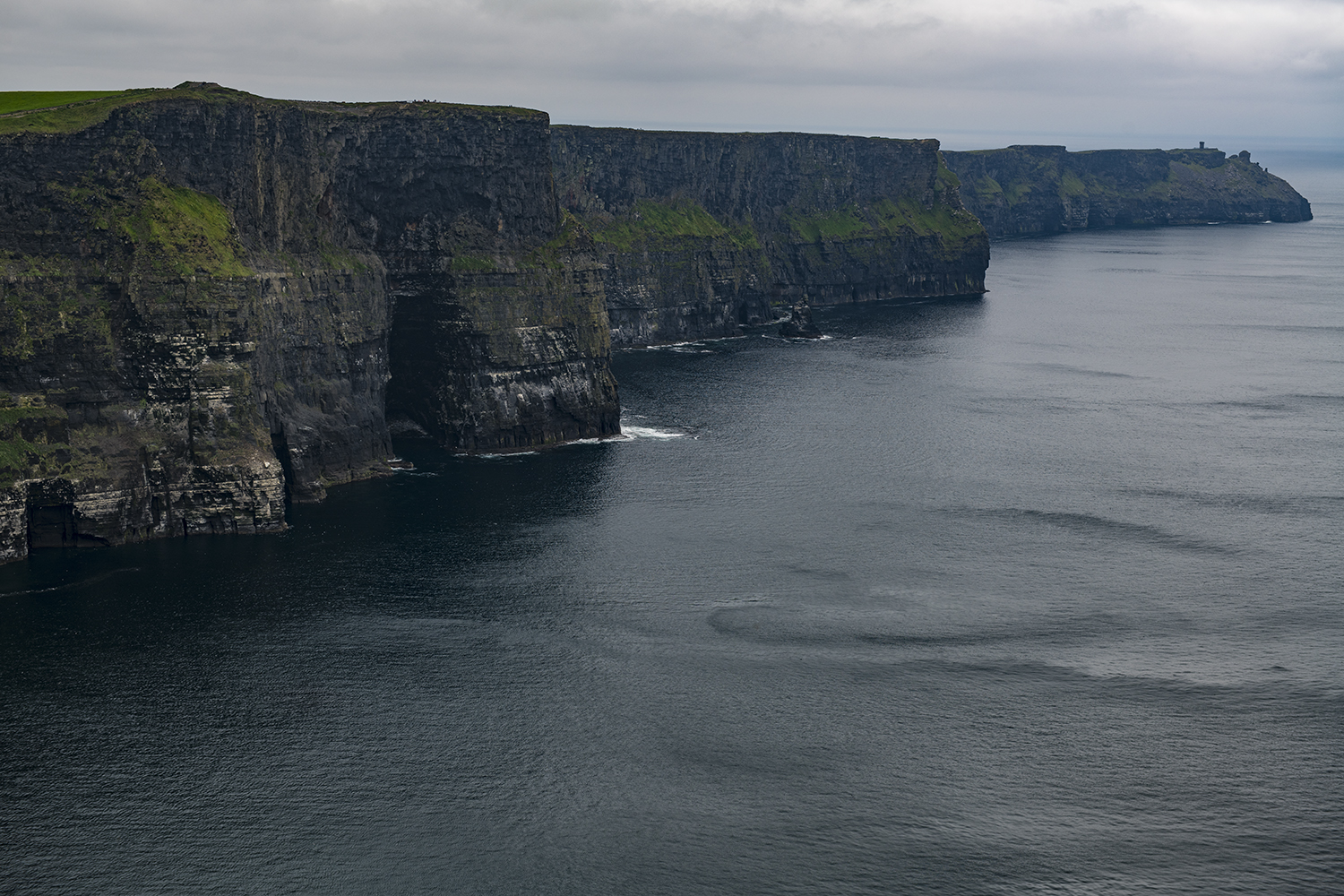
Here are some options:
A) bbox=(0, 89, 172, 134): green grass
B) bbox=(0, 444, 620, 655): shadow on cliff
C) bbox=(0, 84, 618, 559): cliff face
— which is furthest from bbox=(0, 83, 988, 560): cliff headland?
bbox=(0, 444, 620, 655): shadow on cliff

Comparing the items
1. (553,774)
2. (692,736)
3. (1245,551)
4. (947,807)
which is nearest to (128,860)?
(553,774)

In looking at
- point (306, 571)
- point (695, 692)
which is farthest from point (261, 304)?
point (695, 692)

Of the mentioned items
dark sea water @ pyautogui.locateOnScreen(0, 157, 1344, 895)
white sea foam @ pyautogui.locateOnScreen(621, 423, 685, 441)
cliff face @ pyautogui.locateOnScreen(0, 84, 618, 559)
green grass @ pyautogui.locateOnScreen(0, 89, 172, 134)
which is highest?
green grass @ pyautogui.locateOnScreen(0, 89, 172, 134)

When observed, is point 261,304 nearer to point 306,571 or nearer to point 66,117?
point 66,117

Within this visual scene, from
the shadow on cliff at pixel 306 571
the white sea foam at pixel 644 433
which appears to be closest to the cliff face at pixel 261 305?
the white sea foam at pixel 644 433

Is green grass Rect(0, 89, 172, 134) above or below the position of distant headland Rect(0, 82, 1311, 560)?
above

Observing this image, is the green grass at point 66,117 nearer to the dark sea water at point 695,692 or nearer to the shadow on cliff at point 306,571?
the shadow on cliff at point 306,571

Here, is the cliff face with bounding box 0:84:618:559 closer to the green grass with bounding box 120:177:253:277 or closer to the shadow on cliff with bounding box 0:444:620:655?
the green grass with bounding box 120:177:253:277
